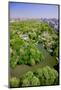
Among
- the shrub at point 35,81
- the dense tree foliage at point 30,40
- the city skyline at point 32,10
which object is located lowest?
the shrub at point 35,81

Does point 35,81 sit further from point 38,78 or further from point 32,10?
point 32,10

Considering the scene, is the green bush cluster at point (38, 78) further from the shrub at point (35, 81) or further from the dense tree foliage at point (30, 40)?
the dense tree foliage at point (30, 40)

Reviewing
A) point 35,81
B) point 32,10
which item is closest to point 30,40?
point 32,10

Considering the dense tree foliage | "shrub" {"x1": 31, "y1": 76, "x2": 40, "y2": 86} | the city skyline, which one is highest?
the city skyline

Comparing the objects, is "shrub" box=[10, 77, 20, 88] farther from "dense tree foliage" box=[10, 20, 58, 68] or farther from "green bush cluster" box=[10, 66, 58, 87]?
"dense tree foliage" box=[10, 20, 58, 68]

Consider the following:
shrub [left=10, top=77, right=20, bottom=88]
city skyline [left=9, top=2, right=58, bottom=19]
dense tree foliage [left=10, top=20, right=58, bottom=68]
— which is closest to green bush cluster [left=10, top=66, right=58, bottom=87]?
shrub [left=10, top=77, right=20, bottom=88]

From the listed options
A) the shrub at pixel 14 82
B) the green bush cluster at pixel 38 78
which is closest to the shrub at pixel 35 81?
the green bush cluster at pixel 38 78

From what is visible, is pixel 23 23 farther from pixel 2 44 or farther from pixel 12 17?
pixel 2 44
